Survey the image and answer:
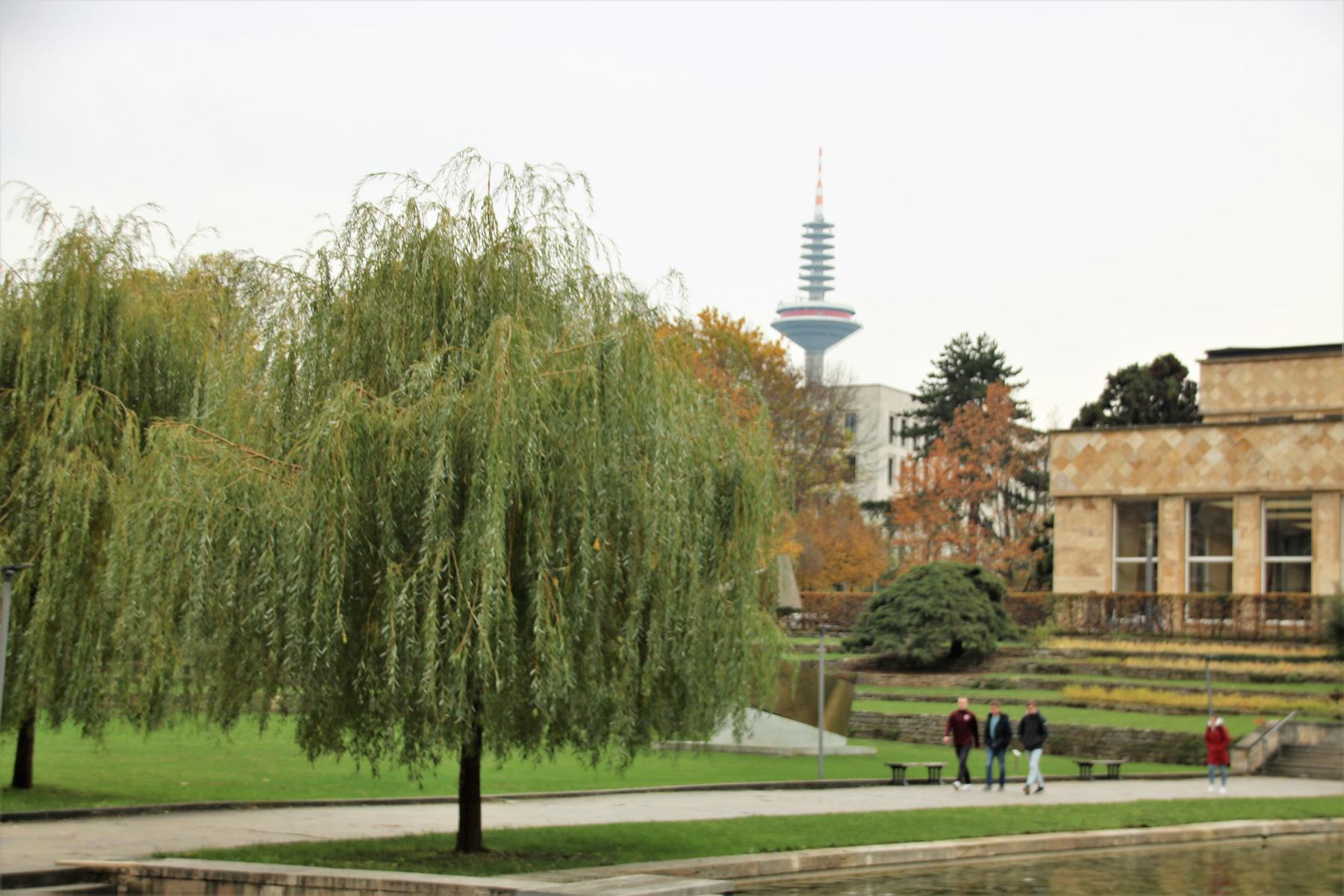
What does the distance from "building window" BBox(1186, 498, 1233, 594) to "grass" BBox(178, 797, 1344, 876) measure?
24.7 metres

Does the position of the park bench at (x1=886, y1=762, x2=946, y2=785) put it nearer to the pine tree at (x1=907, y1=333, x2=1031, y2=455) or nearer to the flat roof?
the flat roof

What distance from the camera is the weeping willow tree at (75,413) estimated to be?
1900cm

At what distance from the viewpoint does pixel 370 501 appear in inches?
581

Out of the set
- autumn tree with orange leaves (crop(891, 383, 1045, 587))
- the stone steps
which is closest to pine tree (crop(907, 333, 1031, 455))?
autumn tree with orange leaves (crop(891, 383, 1045, 587))

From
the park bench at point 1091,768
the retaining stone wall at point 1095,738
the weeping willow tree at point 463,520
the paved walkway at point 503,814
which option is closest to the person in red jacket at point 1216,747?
the paved walkway at point 503,814

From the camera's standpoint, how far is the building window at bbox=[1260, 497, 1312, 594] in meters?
45.9

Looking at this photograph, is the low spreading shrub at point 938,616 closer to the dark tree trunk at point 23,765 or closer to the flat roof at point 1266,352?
the flat roof at point 1266,352

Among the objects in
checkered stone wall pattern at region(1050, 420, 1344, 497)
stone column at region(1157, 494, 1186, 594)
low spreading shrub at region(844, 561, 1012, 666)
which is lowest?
low spreading shrub at region(844, 561, 1012, 666)

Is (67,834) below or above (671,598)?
below

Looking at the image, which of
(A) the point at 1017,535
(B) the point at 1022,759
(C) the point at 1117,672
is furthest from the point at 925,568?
(A) the point at 1017,535

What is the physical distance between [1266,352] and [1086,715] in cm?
2209

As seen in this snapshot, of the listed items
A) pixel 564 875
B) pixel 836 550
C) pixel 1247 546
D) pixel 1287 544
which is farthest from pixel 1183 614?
pixel 564 875

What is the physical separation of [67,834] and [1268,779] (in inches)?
871

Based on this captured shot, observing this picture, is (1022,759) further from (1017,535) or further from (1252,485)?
(1017,535)
